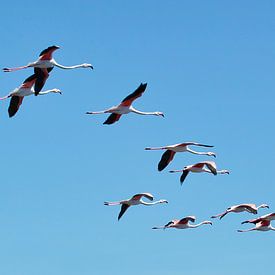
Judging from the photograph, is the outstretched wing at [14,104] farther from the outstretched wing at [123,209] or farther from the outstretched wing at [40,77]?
the outstretched wing at [123,209]

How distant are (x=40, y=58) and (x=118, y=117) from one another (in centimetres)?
541

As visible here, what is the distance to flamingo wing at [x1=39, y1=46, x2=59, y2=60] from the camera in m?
44.4

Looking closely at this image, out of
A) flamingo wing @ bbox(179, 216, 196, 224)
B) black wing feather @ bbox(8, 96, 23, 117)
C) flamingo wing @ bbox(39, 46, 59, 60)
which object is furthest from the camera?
flamingo wing @ bbox(179, 216, 196, 224)

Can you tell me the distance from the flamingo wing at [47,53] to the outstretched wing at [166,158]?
787 centimetres

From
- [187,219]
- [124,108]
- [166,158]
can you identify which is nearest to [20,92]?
[124,108]

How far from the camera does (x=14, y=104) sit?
4750 cm

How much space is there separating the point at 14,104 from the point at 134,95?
17.3 ft

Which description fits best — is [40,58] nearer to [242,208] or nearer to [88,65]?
[88,65]

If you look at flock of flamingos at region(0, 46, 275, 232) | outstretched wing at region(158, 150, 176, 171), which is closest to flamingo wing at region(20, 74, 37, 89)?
flock of flamingos at region(0, 46, 275, 232)

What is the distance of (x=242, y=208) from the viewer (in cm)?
4962

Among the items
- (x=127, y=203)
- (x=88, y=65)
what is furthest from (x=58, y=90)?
(x=127, y=203)

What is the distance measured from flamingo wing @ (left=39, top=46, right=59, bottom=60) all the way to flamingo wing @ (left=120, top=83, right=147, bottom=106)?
4027 millimetres

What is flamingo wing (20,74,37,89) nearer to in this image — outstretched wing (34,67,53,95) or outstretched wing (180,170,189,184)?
outstretched wing (34,67,53,95)

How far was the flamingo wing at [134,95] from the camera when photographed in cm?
4659
